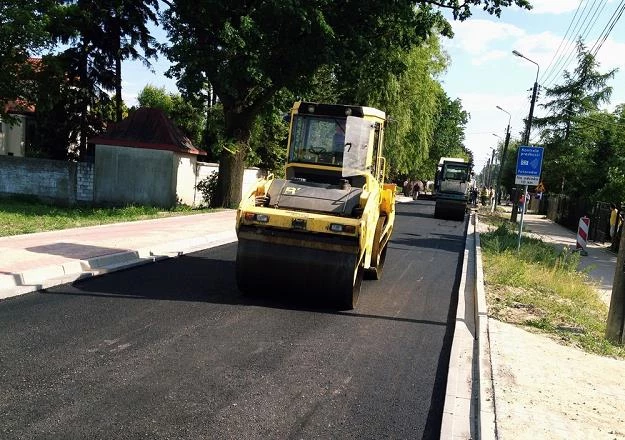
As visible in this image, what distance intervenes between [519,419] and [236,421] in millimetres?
2269

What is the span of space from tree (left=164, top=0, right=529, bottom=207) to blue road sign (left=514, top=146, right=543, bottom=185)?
6510 millimetres

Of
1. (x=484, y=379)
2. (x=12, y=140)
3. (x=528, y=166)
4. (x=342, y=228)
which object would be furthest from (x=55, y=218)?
(x=12, y=140)

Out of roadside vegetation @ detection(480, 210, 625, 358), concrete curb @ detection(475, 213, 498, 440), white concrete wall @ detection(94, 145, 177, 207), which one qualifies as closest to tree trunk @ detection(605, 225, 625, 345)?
roadside vegetation @ detection(480, 210, 625, 358)

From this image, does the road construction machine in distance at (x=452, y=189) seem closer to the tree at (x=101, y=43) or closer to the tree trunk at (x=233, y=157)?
the tree trunk at (x=233, y=157)

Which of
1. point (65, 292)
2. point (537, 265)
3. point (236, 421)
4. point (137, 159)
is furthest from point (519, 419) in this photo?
point (137, 159)

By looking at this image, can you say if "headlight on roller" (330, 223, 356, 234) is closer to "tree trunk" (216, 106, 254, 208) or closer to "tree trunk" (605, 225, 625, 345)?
"tree trunk" (605, 225, 625, 345)

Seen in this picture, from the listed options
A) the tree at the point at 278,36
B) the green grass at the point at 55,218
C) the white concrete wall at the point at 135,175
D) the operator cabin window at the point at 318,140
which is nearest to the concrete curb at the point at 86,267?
the green grass at the point at 55,218

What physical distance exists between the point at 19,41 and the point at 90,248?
15.1 metres

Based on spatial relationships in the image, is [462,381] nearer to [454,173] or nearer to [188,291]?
[188,291]

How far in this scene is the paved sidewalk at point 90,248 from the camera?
835cm

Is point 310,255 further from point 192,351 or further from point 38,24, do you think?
point 38,24

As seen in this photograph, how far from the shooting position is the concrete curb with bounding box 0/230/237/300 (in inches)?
309

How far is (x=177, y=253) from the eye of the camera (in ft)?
39.0

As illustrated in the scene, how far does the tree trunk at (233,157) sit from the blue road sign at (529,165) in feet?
35.4
